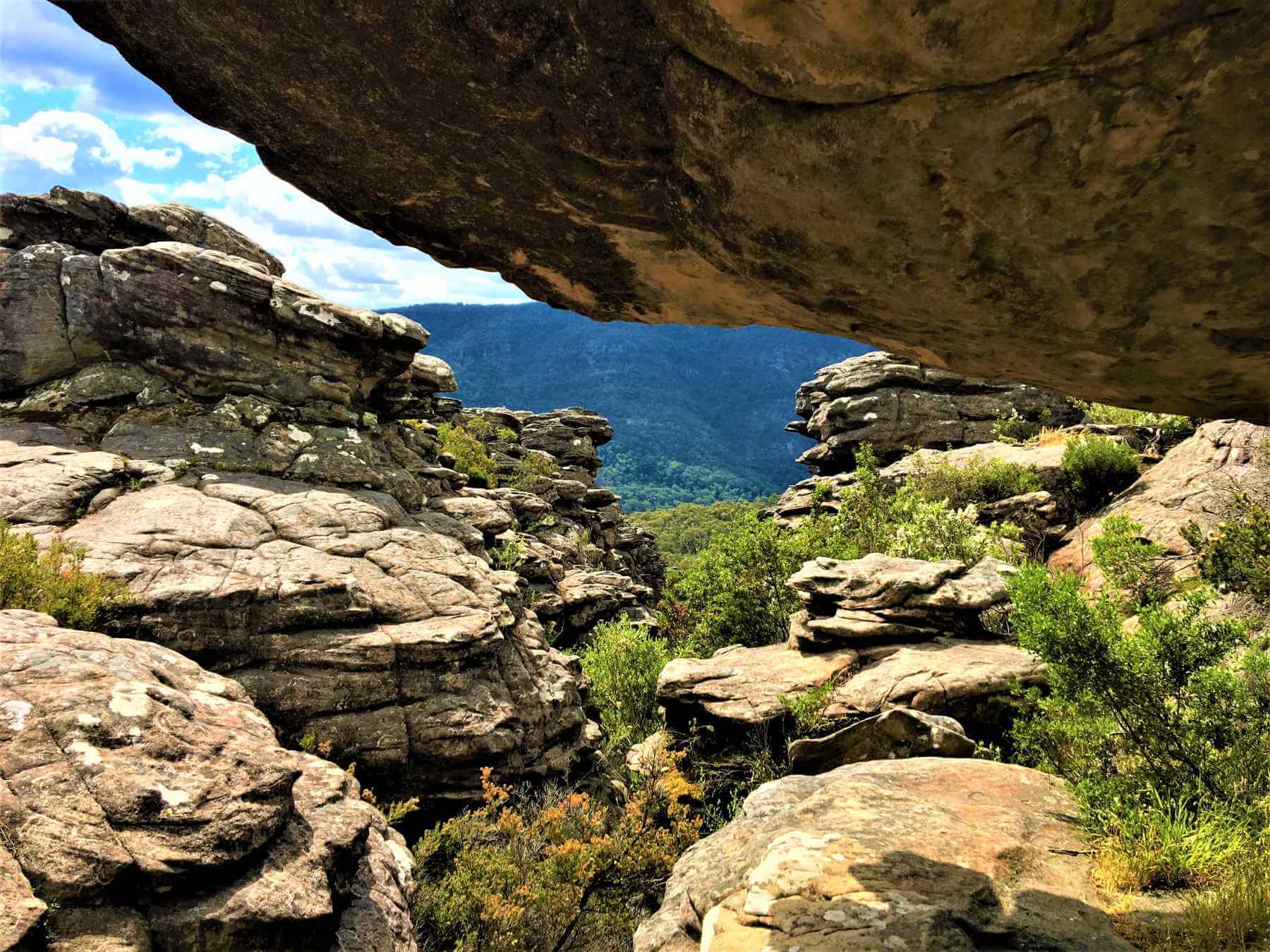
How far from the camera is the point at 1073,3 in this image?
2344 mm

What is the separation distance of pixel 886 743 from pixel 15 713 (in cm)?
1303

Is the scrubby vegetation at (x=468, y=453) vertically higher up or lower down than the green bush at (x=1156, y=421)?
lower down

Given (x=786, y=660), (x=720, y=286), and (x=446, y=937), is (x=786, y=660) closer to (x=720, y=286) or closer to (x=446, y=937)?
(x=446, y=937)

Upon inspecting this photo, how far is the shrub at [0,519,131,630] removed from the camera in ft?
41.6

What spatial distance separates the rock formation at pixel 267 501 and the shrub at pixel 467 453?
1124 cm

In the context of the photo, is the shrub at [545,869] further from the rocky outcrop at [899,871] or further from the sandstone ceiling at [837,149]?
the sandstone ceiling at [837,149]

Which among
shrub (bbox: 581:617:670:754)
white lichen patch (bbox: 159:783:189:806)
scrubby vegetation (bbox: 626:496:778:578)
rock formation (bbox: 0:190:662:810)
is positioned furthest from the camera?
scrubby vegetation (bbox: 626:496:778:578)

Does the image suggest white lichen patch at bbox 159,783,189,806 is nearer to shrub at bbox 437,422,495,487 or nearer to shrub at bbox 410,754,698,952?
shrub at bbox 410,754,698,952

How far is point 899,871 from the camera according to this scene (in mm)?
7027

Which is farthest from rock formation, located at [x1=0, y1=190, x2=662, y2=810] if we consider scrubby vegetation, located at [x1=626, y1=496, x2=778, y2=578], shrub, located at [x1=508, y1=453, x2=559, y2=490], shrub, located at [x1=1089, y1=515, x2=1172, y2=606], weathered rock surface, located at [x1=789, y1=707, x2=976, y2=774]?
scrubby vegetation, located at [x1=626, y1=496, x2=778, y2=578]

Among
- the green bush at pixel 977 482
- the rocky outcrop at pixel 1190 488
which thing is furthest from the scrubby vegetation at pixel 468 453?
the rocky outcrop at pixel 1190 488

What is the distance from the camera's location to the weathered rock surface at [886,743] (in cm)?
1163

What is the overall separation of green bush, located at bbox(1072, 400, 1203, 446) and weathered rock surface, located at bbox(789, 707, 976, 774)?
16.4m

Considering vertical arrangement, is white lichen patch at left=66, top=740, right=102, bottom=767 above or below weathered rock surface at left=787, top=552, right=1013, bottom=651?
below
